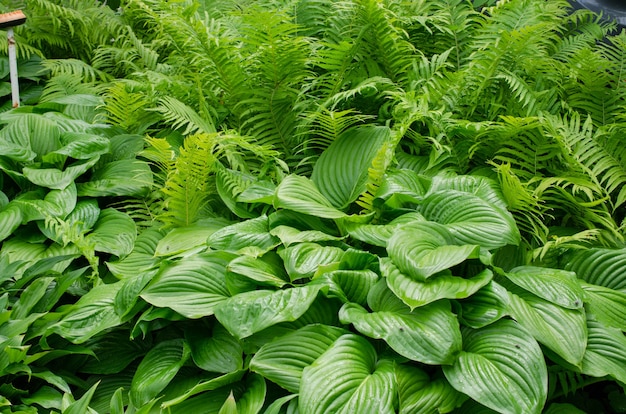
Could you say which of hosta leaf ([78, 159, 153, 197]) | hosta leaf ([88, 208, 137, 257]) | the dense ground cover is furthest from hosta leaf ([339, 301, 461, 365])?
hosta leaf ([78, 159, 153, 197])

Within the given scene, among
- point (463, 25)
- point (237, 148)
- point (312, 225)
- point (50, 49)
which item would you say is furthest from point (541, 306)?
point (50, 49)

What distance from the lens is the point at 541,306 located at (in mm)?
1825

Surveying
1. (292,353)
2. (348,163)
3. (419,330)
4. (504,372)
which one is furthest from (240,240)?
(504,372)

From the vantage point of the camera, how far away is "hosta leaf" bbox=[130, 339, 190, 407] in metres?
1.82

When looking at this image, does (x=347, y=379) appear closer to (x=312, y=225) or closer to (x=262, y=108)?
(x=312, y=225)

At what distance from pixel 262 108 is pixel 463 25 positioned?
129 centimetres

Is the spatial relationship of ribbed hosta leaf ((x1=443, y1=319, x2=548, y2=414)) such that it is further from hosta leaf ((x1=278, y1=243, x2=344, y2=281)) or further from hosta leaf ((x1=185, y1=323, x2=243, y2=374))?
hosta leaf ((x1=185, y1=323, x2=243, y2=374))

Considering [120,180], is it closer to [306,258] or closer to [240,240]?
[240,240]

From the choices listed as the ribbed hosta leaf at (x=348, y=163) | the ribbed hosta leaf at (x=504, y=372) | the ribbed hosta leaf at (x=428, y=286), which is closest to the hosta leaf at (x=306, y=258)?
the ribbed hosta leaf at (x=428, y=286)

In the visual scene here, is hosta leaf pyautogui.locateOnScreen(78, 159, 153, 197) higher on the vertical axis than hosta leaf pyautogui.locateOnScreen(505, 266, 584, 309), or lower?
lower

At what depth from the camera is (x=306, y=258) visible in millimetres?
1979

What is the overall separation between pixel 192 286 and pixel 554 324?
1235 mm

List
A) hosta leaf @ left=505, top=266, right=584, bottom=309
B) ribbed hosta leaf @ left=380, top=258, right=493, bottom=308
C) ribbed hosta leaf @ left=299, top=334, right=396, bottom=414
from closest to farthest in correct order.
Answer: ribbed hosta leaf @ left=299, top=334, right=396, bottom=414 → ribbed hosta leaf @ left=380, top=258, right=493, bottom=308 → hosta leaf @ left=505, top=266, right=584, bottom=309

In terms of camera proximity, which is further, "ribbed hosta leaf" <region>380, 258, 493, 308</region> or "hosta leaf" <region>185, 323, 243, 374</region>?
"hosta leaf" <region>185, 323, 243, 374</region>
